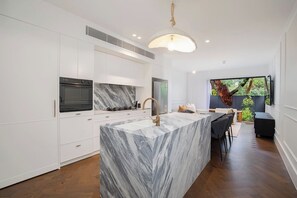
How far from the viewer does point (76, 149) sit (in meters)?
2.93

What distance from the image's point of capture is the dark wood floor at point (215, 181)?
2.01 metres

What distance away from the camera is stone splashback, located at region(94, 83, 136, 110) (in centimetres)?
399

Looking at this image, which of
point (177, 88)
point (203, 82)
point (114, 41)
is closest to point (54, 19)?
point (114, 41)

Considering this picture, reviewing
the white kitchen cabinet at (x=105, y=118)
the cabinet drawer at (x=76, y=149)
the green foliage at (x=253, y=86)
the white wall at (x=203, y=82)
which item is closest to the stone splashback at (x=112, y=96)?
the white kitchen cabinet at (x=105, y=118)

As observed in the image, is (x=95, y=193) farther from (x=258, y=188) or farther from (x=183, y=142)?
(x=258, y=188)

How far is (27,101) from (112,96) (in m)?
2.20

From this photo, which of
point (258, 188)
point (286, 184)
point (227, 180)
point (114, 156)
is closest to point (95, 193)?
point (114, 156)

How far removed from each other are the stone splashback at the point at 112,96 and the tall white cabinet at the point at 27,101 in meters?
1.41

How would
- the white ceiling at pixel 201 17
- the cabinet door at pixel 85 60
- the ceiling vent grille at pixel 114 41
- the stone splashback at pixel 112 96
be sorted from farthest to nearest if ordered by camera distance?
the stone splashback at pixel 112 96
the ceiling vent grille at pixel 114 41
the cabinet door at pixel 85 60
the white ceiling at pixel 201 17

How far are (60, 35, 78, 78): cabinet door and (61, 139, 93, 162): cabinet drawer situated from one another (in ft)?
4.15

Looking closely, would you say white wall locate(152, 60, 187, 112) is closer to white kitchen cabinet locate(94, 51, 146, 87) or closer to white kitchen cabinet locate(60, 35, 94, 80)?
white kitchen cabinet locate(94, 51, 146, 87)

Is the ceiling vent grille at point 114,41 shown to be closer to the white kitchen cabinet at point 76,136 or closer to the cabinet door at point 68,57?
the cabinet door at point 68,57

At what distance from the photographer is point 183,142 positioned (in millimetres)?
1856

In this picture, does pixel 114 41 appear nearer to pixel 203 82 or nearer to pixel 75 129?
pixel 75 129
